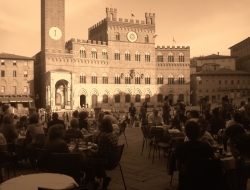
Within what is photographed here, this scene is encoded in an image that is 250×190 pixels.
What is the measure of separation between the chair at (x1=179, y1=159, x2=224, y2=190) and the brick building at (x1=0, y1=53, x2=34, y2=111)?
38.9m

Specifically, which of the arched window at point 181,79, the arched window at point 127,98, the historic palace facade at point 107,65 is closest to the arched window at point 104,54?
the historic palace facade at point 107,65

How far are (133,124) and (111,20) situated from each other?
2900 cm

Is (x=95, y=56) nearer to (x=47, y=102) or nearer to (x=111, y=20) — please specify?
(x=111, y=20)

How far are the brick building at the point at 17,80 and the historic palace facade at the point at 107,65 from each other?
1978mm

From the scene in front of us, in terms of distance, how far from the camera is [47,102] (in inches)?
1547

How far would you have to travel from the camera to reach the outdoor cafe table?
3.41 meters

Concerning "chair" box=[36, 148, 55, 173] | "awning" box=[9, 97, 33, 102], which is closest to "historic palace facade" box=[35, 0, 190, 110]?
"awning" box=[9, 97, 33, 102]

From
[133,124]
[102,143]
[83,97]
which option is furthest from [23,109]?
[102,143]

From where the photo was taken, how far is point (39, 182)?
360 cm

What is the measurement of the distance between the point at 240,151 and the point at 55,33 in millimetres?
39271

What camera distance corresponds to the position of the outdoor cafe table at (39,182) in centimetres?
341

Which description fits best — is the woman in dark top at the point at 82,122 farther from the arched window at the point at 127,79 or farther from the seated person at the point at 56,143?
the arched window at the point at 127,79

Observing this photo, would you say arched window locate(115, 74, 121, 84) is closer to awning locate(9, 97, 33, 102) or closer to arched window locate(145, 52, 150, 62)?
arched window locate(145, 52, 150, 62)

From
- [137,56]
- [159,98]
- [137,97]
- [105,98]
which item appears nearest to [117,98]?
[105,98]
